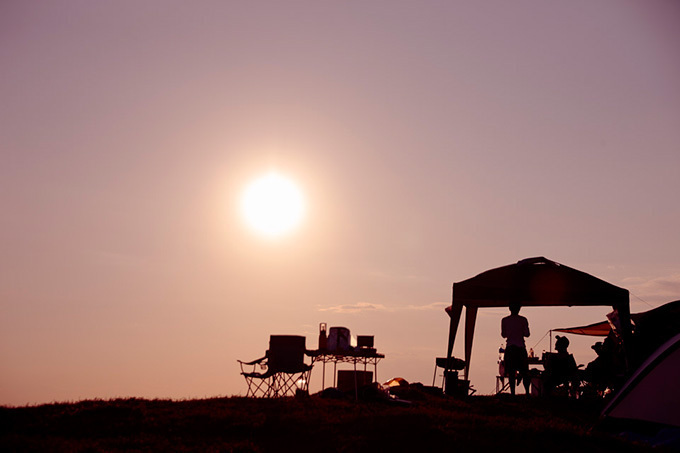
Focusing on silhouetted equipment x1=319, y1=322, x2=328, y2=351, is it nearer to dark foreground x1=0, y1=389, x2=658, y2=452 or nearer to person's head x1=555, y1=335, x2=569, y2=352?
dark foreground x1=0, y1=389, x2=658, y2=452

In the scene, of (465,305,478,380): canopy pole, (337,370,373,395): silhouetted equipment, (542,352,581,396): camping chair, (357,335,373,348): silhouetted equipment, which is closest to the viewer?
(357,335,373,348): silhouetted equipment

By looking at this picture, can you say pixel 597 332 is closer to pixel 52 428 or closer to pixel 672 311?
pixel 672 311

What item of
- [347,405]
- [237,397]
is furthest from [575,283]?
[237,397]

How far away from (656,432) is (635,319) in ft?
27.8

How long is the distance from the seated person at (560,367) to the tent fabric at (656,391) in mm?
5055

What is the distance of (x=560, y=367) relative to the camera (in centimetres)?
1480

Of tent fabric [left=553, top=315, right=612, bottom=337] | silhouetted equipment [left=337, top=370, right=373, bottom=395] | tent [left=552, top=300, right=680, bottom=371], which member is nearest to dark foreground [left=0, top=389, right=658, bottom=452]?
silhouetted equipment [left=337, top=370, right=373, bottom=395]

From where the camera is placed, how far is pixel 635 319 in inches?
651

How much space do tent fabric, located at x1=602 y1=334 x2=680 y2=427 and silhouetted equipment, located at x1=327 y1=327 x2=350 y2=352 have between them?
4.66m

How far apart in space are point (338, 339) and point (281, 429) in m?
3.65

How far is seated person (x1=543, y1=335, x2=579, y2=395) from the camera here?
1479cm

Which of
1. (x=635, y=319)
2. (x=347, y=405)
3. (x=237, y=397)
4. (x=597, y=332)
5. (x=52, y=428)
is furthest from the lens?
(x=597, y=332)

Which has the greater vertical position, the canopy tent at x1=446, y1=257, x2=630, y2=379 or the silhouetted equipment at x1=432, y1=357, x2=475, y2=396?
the canopy tent at x1=446, y1=257, x2=630, y2=379

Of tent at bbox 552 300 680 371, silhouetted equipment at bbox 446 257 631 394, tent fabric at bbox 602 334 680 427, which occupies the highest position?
silhouetted equipment at bbox 446 257 631 394
